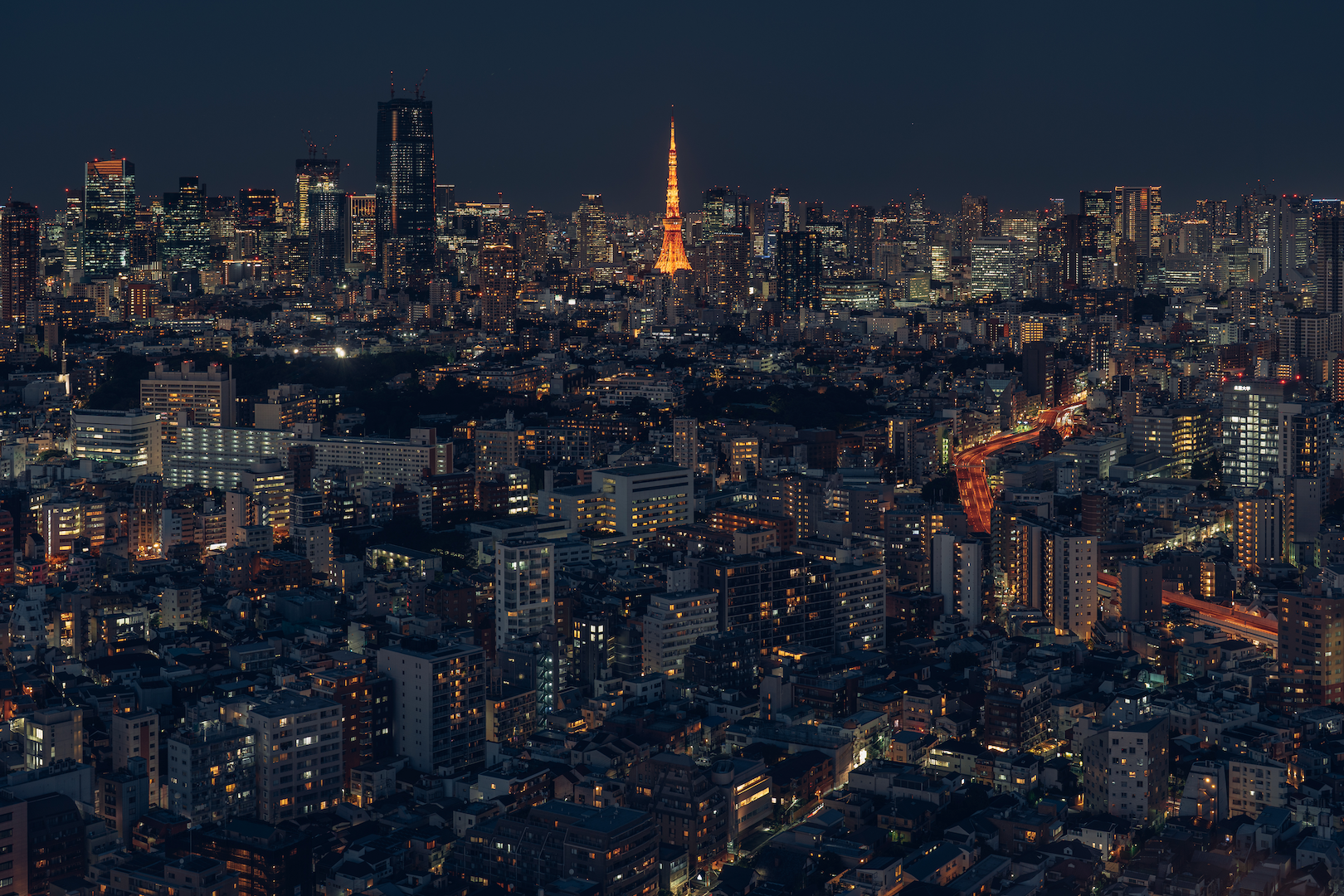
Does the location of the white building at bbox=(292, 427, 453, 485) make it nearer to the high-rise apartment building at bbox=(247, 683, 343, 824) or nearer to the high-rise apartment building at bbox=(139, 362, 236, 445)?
the high-rise apartment building at bbox=(139, 362, 236, 445)

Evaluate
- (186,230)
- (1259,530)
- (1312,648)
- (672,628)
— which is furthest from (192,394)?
(186,230)

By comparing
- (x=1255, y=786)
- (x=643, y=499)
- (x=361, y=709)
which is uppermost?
(x=643, y=499)

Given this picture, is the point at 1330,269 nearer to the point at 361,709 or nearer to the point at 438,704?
the point at 438,704

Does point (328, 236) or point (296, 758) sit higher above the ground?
point (328, 236)

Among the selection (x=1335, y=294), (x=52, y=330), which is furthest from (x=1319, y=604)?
(x=52, y=330)

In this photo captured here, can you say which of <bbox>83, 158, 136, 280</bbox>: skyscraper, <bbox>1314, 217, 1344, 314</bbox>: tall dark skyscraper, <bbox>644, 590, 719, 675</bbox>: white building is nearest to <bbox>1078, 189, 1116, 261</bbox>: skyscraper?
<bbox>1314, 217, 1344, 314</bbox>: tall dark skyscraper

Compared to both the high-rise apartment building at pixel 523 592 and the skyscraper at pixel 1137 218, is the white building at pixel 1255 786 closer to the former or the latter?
the high-rise apartment building at pixel 523 592
